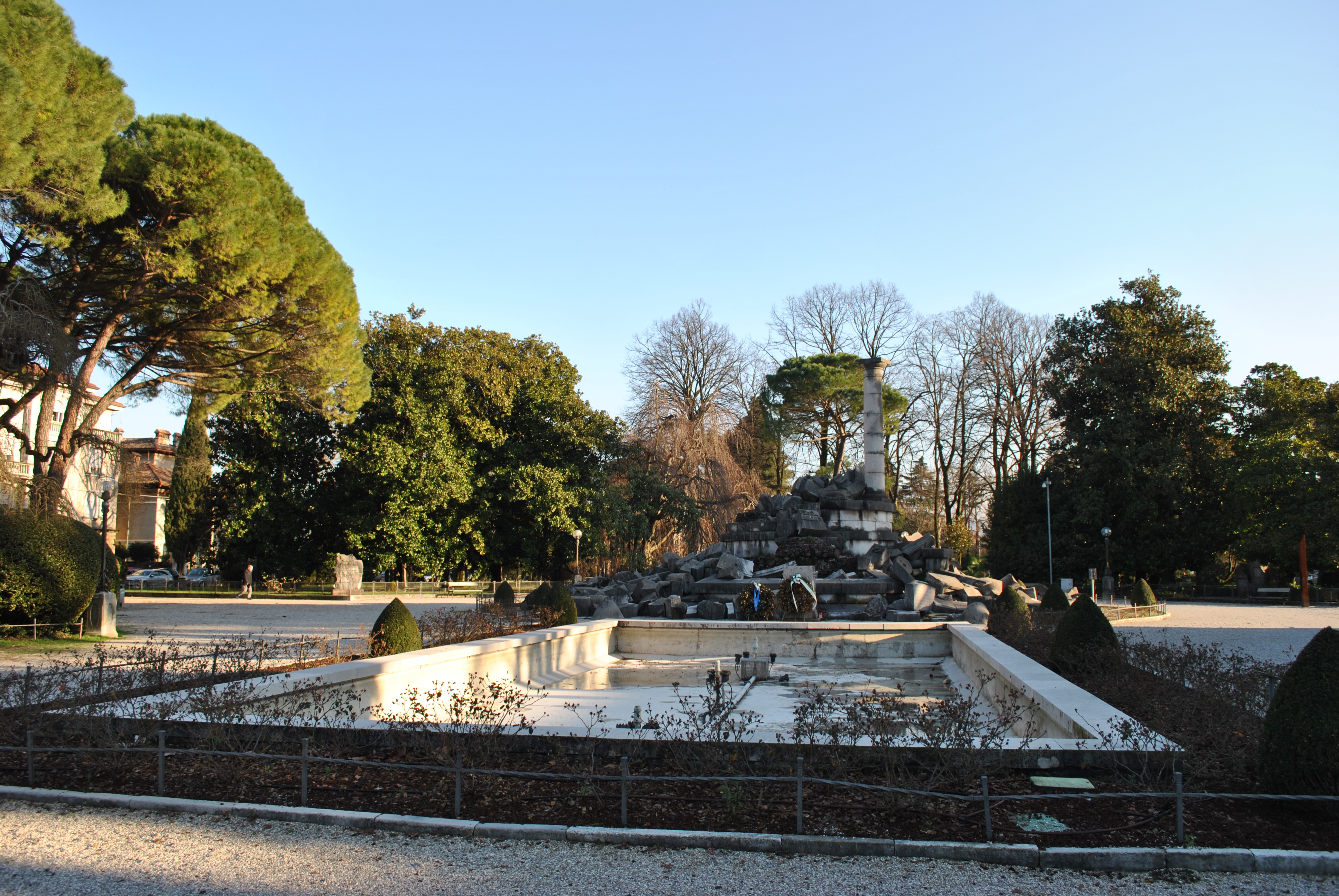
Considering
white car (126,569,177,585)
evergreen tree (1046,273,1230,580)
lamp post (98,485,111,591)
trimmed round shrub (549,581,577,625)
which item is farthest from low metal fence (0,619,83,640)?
evergreen tree (1046,273,1230,580)

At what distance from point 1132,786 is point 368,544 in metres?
32.4

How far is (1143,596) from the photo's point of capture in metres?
26.7

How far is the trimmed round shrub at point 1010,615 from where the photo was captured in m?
14.2

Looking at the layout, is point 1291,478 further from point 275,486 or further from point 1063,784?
point 275,486

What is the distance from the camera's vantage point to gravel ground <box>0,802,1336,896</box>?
14.3 ft

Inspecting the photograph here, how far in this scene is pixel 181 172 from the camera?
1759 cm

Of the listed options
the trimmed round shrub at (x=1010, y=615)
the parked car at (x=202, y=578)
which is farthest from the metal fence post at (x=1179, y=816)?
the parked car at (x=202, y=578)

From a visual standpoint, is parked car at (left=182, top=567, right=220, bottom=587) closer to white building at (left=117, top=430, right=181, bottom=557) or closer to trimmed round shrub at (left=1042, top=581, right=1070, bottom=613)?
white building at (left=117, top=430, right=181, bottom=557)

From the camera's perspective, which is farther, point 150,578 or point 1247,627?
point 150,578

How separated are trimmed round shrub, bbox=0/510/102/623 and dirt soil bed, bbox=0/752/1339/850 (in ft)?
33.5

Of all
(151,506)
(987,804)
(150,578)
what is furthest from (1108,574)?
(151,506)

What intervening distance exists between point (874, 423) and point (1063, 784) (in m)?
20.3

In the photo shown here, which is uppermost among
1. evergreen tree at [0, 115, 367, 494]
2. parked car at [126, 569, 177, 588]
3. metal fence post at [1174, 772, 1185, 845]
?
evergreen tree at [0, 115, 367, 494]

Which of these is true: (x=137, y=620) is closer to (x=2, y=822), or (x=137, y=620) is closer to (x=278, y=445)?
(x=278, y=445)
